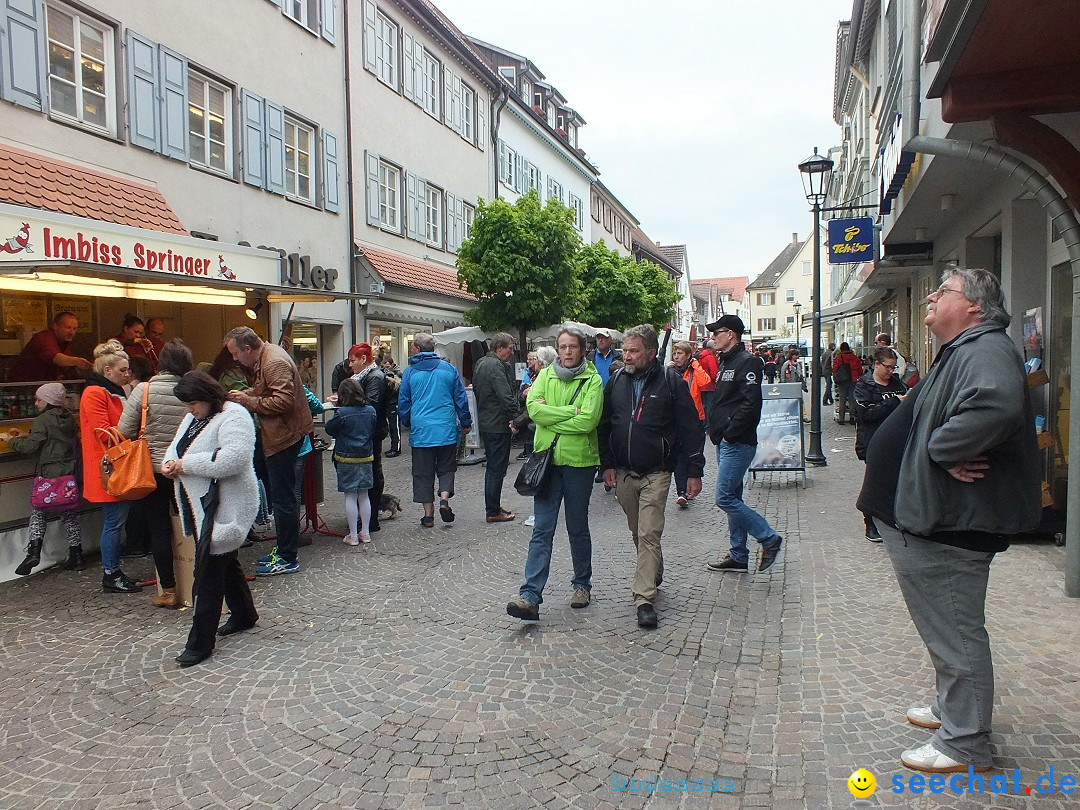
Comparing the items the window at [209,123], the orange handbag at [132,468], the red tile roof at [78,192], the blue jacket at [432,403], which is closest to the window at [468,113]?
the window at [209,123]

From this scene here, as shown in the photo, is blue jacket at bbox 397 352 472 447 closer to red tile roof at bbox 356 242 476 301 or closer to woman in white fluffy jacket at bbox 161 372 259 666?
woman in white fluffy jacket at bbox 161 372 259 666

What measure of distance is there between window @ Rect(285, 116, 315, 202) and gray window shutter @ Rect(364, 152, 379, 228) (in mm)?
1978

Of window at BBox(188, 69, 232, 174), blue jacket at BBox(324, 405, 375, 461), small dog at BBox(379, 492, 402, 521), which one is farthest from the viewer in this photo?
window at BBox(188, 69, 232, 174)

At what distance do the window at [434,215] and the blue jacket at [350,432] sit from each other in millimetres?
13805

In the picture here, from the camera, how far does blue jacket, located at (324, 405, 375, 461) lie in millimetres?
7266

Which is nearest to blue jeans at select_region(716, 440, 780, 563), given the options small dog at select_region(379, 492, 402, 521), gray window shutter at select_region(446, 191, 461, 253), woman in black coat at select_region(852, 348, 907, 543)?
woman in black coat at select_region(852, 348, 907, 543)

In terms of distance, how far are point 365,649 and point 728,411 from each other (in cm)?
313

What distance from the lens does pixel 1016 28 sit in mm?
4500

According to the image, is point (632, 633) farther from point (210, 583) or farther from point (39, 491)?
point (39, 491)

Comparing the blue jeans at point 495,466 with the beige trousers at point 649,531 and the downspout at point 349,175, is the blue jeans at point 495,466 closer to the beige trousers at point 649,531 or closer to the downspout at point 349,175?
the beige trousers at point 649,531

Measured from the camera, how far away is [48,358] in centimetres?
808

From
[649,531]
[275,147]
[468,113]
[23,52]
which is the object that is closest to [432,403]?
[649,531]

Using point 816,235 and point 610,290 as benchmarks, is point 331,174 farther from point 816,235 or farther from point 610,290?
point 610,290

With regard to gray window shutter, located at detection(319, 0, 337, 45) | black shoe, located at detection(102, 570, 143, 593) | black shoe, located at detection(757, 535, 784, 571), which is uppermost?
gray window shutter, located at detection(319, 0, 337, 45)
